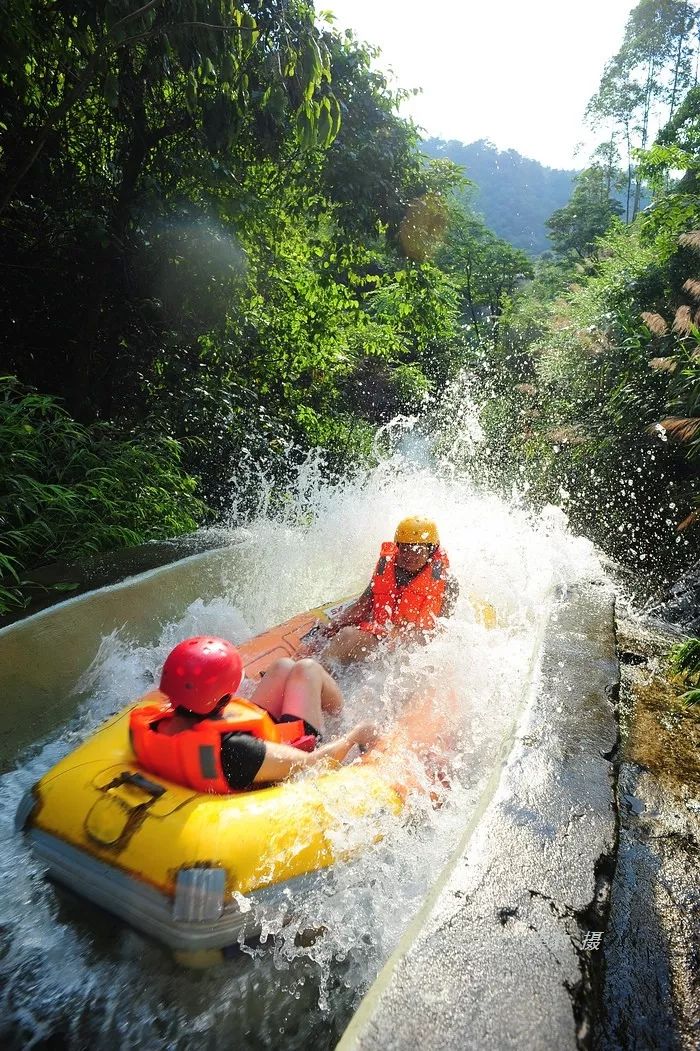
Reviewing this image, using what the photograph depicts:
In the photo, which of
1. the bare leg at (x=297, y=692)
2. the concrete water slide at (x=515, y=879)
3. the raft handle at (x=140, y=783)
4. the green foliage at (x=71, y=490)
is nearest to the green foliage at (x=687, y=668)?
the concrete water slide at (x=515, y=879)

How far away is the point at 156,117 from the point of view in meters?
6.85

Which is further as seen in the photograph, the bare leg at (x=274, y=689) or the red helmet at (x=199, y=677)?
the bare leg at (x=274, y=689)

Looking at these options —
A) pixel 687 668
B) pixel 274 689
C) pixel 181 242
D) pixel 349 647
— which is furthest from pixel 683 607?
pixel 181 242

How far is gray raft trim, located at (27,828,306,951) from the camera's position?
1.98 meters

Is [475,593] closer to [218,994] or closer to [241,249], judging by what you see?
[218,994]

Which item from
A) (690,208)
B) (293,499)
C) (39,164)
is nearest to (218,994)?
(293,499)

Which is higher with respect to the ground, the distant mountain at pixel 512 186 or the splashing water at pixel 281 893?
the distant mountain at pixel 512 186

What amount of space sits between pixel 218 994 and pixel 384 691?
5.36 feet

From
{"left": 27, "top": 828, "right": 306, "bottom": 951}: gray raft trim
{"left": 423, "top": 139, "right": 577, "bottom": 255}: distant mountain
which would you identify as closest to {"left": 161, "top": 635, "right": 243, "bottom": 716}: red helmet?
{"left": 27, "top": 828, "right": 306, "bottom": 951}: gray raft trim

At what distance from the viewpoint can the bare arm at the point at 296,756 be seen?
2434mm

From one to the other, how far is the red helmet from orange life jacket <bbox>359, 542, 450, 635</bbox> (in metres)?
1.57

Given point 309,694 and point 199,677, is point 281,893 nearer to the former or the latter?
point 199,677

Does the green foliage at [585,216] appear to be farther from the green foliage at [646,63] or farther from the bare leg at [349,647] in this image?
the bare leg at [349,647]

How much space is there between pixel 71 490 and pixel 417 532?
3.02 m
